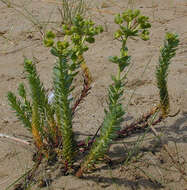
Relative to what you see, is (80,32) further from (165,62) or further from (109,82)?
(109,82)

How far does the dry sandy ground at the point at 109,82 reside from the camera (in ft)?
5.83

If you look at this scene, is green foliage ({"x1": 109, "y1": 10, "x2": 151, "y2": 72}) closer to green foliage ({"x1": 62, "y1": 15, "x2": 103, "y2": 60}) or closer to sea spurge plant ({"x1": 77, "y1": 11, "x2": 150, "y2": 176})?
sea spurge plant ({"x1": 77, "y1": 11, "x2": 150, "y2": 176})

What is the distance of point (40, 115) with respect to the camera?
1859 mm

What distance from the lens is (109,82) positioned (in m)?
2.71

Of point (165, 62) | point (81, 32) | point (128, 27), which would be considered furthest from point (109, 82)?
point (128, 27)

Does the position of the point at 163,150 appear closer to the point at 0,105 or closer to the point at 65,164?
the point at 65,164

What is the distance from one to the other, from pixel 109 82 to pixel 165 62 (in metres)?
0.96

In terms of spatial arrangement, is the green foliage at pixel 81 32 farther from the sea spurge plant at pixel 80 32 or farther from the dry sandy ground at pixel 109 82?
the dry sandy ground at pixel 109 82

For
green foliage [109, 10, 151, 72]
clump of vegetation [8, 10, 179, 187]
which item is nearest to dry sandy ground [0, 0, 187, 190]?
clump of vegetation [8, 10, 179, 187]

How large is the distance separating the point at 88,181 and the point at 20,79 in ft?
4.45

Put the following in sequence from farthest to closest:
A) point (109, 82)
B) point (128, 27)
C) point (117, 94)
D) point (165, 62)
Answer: point (109, 82) < point (165, 62) < point (117, 94) < point (128, 27)

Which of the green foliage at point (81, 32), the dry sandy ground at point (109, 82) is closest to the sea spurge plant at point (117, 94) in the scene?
the green foliage at point (81, 32)

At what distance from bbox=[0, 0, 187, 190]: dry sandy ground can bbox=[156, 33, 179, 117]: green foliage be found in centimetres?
21

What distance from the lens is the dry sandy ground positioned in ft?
5.83
